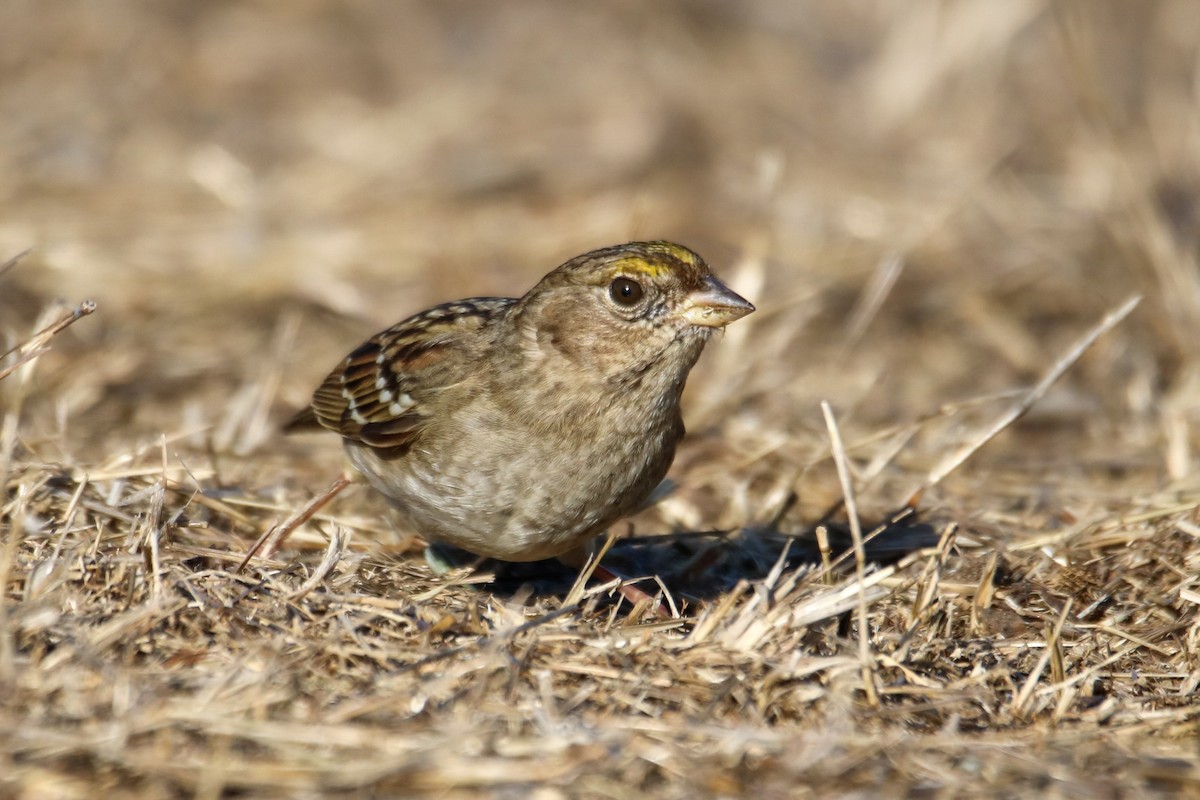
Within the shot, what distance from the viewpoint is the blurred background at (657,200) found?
666cm

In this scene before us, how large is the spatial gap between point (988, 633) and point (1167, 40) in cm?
1016

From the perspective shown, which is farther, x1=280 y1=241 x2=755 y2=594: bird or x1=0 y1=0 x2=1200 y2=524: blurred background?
x1=0 y1=0 x2=1200 y2=524: blurred background

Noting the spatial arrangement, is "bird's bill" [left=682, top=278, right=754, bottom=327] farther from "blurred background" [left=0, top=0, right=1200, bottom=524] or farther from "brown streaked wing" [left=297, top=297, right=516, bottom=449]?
"blurred background" [left=0, top=0, right=1200, bottom=524]

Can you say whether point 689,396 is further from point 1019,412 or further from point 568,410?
point 568,410

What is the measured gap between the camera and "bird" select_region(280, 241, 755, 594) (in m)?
4.42

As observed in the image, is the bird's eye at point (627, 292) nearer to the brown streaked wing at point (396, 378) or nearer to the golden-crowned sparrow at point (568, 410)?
the golden-crowned sparrow at point (568, 410)

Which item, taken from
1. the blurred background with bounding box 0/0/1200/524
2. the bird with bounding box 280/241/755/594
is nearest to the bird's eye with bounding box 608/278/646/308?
the bird with bounding box 280/241/755/594

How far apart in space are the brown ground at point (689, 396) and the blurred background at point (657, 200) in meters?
0.04

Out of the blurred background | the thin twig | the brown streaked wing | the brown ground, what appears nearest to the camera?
the brown ground

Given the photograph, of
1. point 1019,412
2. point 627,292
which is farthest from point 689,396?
point 627,292

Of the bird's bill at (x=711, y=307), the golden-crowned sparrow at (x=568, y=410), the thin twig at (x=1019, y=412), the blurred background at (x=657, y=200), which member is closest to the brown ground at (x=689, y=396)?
the blurred background at (x=657, y=200)

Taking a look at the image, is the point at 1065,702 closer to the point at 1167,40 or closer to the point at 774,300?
the point at 774,300

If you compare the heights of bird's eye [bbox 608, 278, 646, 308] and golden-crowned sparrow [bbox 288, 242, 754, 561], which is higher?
bird's eye [bbox 608, 278, 646, 308]

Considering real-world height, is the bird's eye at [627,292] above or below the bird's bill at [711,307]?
above
